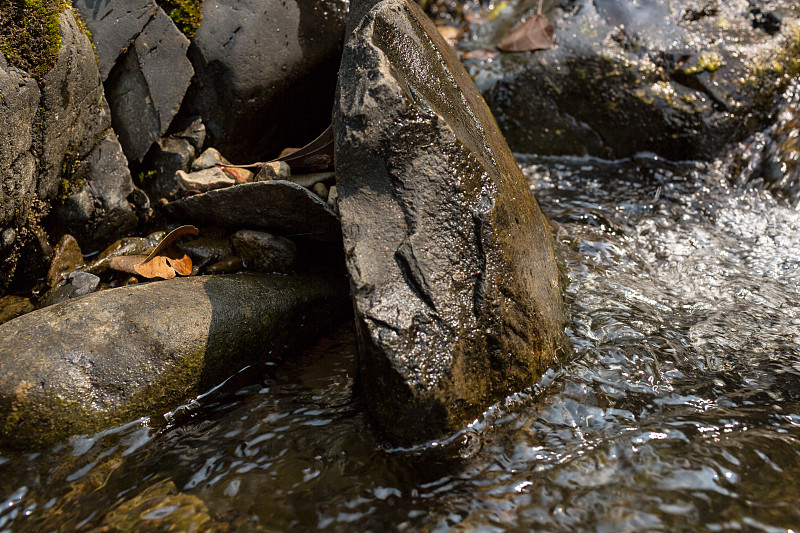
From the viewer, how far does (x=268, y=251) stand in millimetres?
3383

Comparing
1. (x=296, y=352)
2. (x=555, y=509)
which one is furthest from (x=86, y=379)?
(x=555, y=509)

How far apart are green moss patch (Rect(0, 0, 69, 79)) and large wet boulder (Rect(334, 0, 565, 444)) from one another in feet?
5.34

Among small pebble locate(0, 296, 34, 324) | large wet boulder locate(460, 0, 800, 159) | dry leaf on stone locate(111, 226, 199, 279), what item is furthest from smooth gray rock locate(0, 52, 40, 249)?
large wet boulder locate(460, 0, 800, 159)

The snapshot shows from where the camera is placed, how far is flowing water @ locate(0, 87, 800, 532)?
205 centimetres

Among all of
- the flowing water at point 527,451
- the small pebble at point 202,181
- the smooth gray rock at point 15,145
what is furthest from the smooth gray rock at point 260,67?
the flowing water at point 527,451

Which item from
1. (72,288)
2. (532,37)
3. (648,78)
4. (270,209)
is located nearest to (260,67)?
(270,209)

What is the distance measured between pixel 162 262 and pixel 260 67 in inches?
55.9

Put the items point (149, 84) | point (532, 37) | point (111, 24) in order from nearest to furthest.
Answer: point (111, 24) < point (149, 84) < point (532, 37)

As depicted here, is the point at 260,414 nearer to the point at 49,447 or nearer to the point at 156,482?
the point at 156,482

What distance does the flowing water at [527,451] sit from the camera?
2.05m

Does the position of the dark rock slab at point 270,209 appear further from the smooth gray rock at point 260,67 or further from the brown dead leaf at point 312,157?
the smooth gray rock at point 260,67

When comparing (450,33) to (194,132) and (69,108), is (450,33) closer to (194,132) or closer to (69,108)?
(194,132)

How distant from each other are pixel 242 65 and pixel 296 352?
6.29ft

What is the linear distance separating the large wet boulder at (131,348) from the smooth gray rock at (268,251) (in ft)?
0.83
